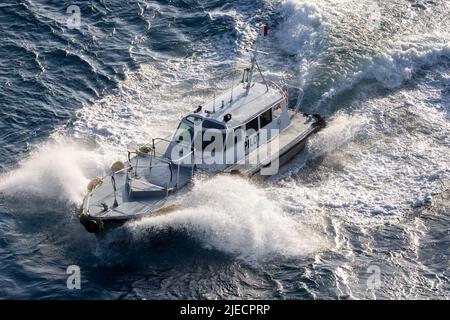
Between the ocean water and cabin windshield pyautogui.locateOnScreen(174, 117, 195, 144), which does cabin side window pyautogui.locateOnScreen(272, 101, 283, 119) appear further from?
cabin windshield pyautogui.locateOnScreen(174, 117, 195, 144)

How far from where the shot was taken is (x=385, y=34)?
3459 centimetres

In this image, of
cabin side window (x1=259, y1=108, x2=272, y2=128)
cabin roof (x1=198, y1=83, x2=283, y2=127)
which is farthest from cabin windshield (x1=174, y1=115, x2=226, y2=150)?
cabin side window (x1=259, y1=108, x2=272, y2=128)

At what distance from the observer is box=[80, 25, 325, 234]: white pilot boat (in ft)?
78.0

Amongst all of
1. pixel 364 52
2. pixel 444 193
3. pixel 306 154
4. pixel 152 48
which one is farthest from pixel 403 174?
pixel 152 48

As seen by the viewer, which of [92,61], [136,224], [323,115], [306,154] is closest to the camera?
[136,224]

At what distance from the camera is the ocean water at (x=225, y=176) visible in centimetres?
2266

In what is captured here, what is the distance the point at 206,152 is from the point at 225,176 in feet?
3.64

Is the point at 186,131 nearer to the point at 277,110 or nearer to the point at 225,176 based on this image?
the point at 225,176

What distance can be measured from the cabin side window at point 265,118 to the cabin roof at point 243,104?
0.21 meters

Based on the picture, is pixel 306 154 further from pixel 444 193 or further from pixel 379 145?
pixel 444 193

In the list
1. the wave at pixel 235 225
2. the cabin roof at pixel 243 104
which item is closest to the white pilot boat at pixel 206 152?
the cabin roof at pixel 243 104

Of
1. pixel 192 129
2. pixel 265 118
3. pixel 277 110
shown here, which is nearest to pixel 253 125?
pixel 265 118

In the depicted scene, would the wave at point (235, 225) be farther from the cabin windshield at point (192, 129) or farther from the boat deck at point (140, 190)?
the cabin windshield at point (192, 129)

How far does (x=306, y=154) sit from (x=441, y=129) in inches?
226
